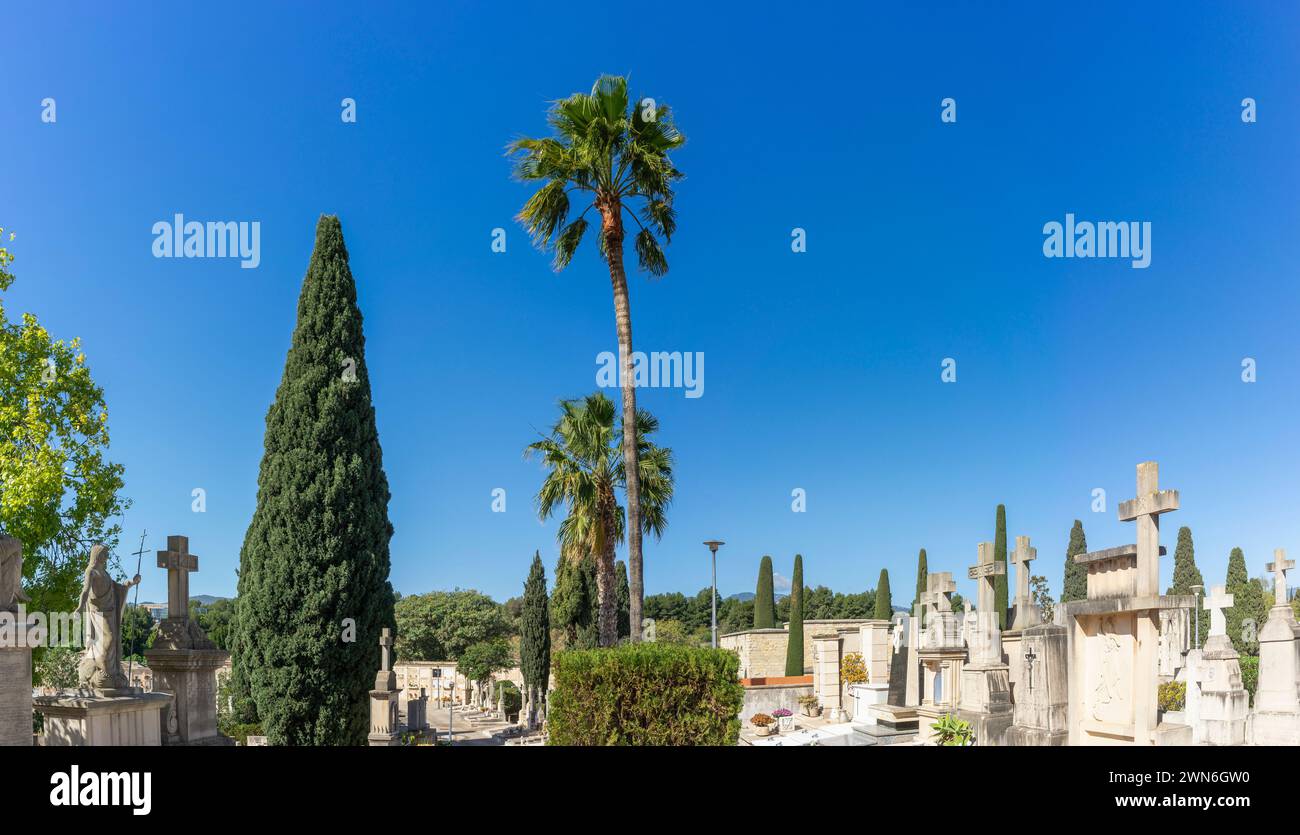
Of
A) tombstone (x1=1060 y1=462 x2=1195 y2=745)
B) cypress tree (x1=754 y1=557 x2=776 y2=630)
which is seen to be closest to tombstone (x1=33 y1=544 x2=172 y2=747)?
tombstone (x1=1060 y1=462 x2=1195 y2=745)

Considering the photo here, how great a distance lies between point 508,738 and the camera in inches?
975

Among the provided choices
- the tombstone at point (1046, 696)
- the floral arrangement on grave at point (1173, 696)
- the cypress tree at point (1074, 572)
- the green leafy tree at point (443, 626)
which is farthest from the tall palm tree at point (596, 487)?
the green leafy tree at point (443, 626)

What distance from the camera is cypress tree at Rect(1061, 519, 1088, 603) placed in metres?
40.9

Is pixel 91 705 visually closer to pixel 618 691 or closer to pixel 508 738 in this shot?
pixel 618 691

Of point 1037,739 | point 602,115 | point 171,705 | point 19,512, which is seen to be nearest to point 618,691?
point 1037,739

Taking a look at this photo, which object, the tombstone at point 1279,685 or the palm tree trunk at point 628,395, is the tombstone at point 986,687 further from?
the palm tree trunk at point 628,395

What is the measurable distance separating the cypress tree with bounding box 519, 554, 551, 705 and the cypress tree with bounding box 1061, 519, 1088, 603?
90.2 ft

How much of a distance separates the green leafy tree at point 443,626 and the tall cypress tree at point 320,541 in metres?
36.0

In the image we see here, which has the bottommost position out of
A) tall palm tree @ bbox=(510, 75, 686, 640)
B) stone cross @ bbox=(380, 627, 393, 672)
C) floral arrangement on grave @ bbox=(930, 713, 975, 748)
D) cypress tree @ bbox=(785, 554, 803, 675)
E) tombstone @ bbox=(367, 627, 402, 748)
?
cypress tree @ bbox=(785, 554, 803, 675)

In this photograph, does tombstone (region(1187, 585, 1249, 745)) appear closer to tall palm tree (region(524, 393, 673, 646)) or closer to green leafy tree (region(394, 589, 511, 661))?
tall palm tree (region(524, 393, 673, 646))

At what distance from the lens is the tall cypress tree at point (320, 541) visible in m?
15.0

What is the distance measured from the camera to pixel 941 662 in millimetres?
15008

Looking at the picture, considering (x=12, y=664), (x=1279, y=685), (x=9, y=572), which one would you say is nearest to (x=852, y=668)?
(x=1279, y=685)
